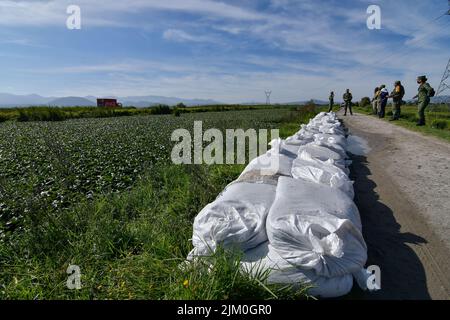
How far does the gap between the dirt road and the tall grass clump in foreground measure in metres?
0.95

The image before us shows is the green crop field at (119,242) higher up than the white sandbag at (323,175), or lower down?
lower down

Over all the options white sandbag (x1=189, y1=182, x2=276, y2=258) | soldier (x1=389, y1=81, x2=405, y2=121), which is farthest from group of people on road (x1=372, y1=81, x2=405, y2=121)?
white sandbag (x1=189, y1=182, x2=276, y2=258)

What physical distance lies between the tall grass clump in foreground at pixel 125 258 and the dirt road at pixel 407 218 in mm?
948

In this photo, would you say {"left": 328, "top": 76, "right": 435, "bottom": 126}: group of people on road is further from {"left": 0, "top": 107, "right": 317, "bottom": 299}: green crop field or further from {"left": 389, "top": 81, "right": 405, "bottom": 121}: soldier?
{"left": 0, "top": 107, "right": 317, "bottom": 299}: green crop field

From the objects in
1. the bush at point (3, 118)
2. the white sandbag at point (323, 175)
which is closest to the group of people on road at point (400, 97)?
the white sandbag at point (323, 175)

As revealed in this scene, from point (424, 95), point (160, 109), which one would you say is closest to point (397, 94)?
point (424, 95)

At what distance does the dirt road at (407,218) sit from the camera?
223cm

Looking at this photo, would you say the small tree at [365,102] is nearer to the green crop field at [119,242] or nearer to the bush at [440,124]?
the bush at [440,124]

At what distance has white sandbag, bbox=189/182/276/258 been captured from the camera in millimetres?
2193

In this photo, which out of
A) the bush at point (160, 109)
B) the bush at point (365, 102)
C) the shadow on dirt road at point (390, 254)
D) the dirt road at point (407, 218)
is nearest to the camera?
the shadow on dirt road at point (390, 254)

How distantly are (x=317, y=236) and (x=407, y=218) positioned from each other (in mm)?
1823

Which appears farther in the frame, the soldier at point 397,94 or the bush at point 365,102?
the bush at point 365,102

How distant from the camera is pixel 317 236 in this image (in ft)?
6.81
